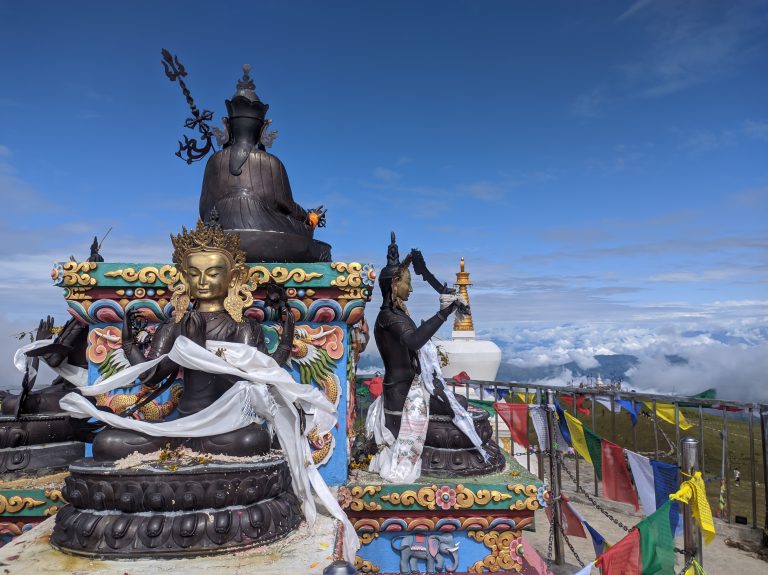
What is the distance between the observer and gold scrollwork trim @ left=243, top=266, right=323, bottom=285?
205 inches

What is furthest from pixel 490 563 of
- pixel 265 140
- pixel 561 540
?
pixel 265 140

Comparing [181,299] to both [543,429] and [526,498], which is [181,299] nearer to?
[526,498]

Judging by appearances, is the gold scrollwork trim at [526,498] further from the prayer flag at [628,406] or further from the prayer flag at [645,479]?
the prayer flag at [628,406]

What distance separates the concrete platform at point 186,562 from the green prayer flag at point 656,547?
206 cm

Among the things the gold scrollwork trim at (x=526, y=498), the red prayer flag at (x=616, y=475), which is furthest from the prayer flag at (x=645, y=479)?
the gold scrollwork trim at (x=526, y=498)

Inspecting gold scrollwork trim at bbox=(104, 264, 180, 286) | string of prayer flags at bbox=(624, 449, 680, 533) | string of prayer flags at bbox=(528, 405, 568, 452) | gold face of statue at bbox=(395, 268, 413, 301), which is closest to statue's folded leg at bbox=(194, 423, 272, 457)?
gold scrollwork trim at bbox=(104, 264, 180, 286)

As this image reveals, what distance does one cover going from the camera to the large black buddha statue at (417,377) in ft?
17.6

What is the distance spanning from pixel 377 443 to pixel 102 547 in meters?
2.89

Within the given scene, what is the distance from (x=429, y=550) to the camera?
199 inches

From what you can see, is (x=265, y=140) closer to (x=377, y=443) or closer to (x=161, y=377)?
(x=161, y=377)

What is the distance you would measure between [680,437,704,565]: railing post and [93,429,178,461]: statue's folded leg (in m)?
3.67

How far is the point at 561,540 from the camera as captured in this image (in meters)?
6.94

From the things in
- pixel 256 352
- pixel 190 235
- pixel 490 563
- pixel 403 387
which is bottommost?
pixel 490 563

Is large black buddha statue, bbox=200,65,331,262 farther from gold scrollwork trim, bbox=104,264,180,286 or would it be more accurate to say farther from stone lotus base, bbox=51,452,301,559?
stone lotus base, bbox=51,452,301,559
